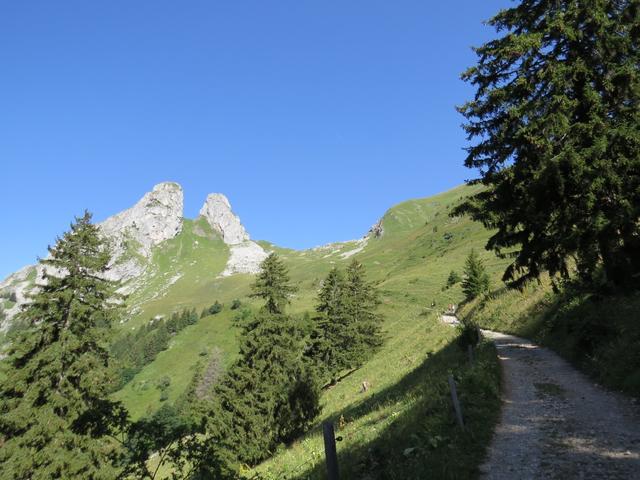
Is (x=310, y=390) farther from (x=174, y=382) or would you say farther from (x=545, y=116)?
(x=174, y=382)

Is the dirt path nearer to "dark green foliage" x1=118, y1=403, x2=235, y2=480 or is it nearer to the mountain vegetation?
the mountain vegetation

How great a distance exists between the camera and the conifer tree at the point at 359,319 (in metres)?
46.8

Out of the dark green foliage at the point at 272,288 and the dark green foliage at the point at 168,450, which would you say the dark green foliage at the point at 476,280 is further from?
the dark green foliage at the point at 168,450

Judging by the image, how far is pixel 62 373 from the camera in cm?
2225

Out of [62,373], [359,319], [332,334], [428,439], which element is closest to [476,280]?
[359,319]

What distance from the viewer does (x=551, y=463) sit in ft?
26.5

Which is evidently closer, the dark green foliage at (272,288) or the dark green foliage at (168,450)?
the dark green foliage at (168,450)

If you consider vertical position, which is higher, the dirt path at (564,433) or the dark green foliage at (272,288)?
the dark green foliage at (272,288)

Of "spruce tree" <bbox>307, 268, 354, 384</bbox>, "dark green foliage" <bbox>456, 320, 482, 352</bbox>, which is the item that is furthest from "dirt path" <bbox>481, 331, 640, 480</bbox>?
"spruce tree" <bbox>307, 268, 354, 384</bbox>

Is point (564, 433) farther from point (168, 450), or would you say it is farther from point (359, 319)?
point (359, 319)

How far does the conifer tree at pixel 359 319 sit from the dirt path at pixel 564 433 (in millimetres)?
33060

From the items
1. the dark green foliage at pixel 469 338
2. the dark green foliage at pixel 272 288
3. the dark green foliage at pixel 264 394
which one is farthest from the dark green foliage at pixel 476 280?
the dark green foliage at pixel 264 394

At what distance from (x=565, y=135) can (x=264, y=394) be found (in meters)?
22.8

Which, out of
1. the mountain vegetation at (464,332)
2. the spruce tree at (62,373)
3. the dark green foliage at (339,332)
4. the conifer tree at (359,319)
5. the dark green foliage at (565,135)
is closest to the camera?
the mountain vegetation at (464,332)
